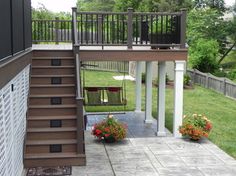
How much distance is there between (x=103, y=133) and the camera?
10172 mm

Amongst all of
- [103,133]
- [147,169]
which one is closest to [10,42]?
[147,169]

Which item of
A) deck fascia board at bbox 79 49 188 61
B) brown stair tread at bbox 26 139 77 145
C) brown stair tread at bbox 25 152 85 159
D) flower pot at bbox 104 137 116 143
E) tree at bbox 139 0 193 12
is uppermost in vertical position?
tree at bbox 139 0 193 12

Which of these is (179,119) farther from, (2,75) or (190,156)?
(2,75)

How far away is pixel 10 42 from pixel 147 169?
3785mm

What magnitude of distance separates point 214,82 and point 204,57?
3215 millimetres

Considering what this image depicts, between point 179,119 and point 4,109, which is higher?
→ point 4,109

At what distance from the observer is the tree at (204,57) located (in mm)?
24038

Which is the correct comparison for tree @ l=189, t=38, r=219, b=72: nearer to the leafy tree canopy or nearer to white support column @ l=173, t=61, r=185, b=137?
the leafy tree canopy

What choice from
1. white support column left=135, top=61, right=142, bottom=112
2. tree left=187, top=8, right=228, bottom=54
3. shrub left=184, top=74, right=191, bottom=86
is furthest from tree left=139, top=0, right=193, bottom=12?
white support column left=135, top=61, right=142, bottom=112

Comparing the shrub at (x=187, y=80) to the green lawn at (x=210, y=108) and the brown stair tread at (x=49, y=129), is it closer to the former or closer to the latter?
the green lawn at (x=210, y=108)

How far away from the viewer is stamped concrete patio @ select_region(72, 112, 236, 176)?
804 cm

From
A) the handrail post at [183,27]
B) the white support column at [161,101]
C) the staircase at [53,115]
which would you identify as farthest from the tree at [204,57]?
the staircase at [53,115]

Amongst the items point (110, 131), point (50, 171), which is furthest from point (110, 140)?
point (50, 171)

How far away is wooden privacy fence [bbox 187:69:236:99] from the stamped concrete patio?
29.6 feet
